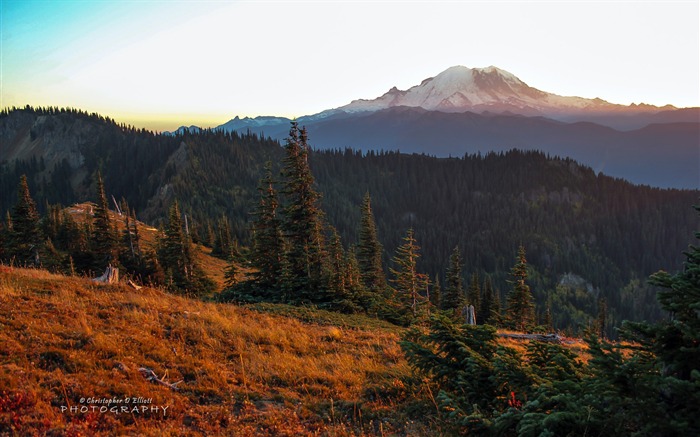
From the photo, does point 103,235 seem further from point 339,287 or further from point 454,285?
point 454,285

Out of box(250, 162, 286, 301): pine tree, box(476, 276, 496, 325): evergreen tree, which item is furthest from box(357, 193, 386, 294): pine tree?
box(476, 276, 496, 325): evergreen tree

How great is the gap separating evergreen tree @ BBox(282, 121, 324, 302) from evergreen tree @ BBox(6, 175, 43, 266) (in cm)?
3835

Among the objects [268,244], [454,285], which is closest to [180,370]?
[268,244]

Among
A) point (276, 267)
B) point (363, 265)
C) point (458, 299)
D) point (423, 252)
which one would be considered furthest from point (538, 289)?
point (276, 267)

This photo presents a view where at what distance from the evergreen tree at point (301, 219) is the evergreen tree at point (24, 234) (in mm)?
38349

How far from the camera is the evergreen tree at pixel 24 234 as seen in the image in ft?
145

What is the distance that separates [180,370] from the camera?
29.3ft

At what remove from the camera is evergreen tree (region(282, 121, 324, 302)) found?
25609mm

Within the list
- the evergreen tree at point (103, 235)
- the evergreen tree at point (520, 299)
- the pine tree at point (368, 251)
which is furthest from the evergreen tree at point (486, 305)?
the evergreen tree at point (103, 235)

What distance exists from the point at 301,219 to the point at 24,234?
41.2 meters

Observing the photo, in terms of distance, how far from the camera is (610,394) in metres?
4.33

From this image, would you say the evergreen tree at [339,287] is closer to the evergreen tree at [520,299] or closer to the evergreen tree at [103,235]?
the evergreen tree at [520,299]

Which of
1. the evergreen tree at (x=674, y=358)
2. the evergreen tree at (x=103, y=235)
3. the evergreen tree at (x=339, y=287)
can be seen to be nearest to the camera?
the evergreen tree at (x=674, y=358)

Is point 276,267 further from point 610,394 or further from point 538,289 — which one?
point 538,289
